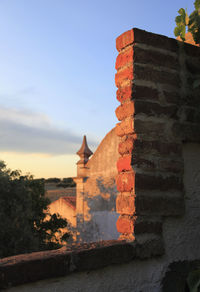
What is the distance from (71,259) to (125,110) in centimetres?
110

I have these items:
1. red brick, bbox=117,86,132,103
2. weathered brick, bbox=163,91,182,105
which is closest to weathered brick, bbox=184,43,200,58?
weathered brick, bbox=163,91,182,105

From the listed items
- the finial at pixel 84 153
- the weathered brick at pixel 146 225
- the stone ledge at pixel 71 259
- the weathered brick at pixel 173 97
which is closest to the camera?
the stone ledge at pixel 71 259

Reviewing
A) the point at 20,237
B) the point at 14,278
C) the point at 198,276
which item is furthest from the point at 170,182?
the point at 20,237

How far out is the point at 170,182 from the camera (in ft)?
7.43

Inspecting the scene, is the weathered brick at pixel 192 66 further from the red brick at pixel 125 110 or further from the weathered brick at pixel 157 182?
the weathered brick at pixel 157 182

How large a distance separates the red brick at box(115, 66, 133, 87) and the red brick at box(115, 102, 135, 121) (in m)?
0.17

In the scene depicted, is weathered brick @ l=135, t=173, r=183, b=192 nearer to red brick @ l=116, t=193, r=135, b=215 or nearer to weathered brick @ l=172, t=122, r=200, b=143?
red brick @ l=116, t=193, r=135, b=215

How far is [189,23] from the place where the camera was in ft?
8.59

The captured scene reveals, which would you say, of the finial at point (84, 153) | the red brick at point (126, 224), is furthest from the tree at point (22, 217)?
the red brick at point (126, 224)

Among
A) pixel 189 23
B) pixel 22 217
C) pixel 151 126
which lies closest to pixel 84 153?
pixel 22 217

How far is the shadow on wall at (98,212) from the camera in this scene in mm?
12664

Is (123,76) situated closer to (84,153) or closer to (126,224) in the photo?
(126,224)

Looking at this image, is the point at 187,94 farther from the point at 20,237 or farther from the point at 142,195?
the point at 20,237

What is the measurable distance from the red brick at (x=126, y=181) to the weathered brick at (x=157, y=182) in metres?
0.03
